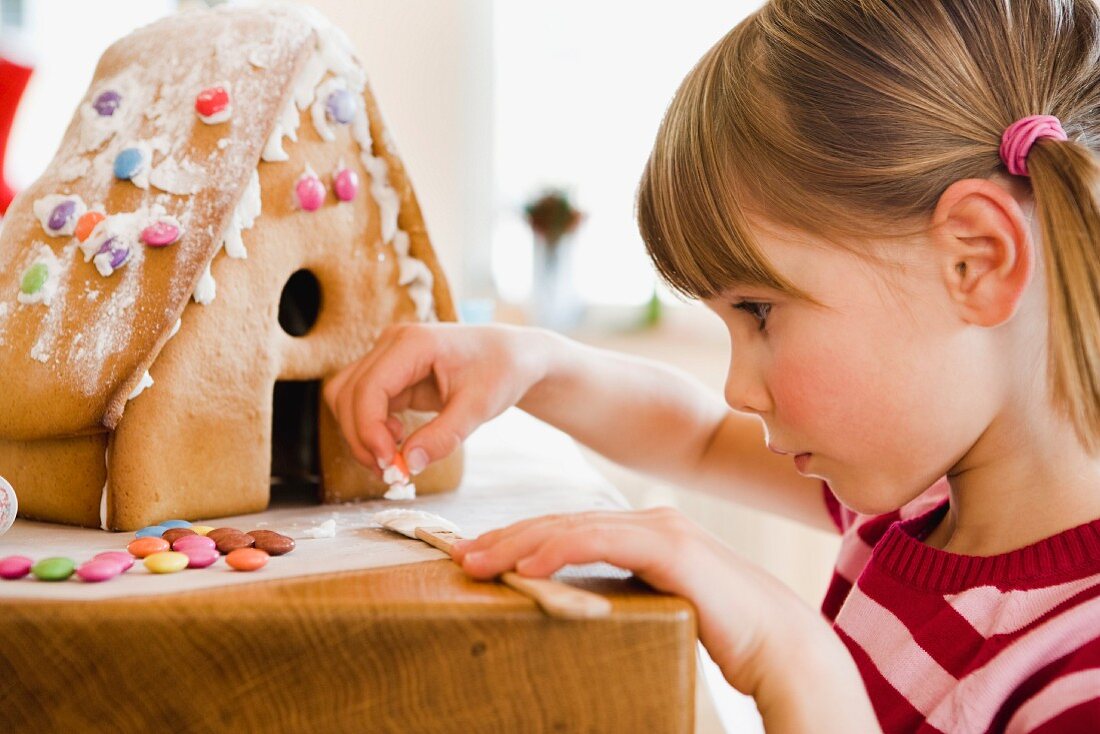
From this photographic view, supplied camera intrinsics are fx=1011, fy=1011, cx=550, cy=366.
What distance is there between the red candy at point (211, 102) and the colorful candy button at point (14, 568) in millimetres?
313

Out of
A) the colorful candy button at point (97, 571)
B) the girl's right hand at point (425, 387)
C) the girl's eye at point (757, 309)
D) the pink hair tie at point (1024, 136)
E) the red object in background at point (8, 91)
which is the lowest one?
the colorful candy button at point (97, 571)

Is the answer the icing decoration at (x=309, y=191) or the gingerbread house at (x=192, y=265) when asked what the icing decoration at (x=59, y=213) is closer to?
the gingerbread house at (x=192, y=265)

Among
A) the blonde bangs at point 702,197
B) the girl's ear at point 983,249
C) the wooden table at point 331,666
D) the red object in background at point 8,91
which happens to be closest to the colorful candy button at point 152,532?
the wooden table at point 331,666

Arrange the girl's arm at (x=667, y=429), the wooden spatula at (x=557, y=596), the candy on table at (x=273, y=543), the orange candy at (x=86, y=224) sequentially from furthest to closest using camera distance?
the girl's arm at (x=667, y=429)
the orange candy at (x=86, y=224)
the candy on table at (x=273, y=543)
the wooden spatula at (x=557, y=596)

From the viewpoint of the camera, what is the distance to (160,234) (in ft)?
2.03

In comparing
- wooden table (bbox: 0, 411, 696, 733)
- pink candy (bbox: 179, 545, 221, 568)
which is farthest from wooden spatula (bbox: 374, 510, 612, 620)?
pink candy (bbox: 179, 545, 221, 568)

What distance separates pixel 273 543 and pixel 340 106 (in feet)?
1.10

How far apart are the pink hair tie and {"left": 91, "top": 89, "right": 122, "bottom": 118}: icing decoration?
58 centimetres

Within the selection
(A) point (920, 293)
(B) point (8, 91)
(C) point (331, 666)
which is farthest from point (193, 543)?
(B) point (8, 91)

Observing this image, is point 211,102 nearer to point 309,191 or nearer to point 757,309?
point 309,191

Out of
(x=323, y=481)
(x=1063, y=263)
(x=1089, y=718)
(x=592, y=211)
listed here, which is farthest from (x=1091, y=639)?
(x=592, y=211)

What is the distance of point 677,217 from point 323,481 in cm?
31

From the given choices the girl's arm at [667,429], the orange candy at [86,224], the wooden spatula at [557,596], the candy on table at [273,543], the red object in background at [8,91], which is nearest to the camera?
the wooden spatula at [557,596]

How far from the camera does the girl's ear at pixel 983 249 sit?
619mm
